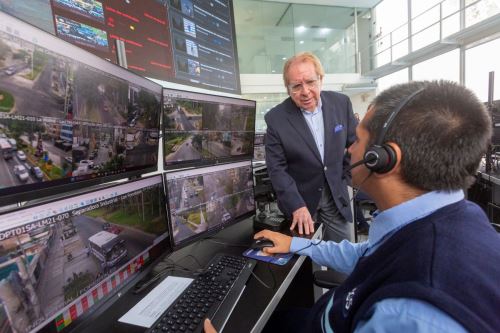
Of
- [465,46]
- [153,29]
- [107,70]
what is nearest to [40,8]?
[153,29]

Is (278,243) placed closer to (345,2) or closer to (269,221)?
(269,221)

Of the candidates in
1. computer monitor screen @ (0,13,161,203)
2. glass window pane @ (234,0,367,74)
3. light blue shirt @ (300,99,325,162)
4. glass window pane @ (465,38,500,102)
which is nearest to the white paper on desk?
computer monitor screen @ (0,13,161,203)

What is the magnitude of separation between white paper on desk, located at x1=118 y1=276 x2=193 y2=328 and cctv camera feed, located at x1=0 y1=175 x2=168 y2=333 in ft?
0.30

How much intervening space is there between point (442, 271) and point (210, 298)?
2.04ft

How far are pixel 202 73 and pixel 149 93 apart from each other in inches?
53.3

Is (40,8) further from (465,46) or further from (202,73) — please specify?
(465,46)

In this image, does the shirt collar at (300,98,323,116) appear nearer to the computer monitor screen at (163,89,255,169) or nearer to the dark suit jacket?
the dark suit jacket

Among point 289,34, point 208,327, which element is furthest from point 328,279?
point 289,34

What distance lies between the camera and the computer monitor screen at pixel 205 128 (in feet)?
3.67

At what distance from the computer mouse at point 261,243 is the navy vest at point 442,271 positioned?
1.97 feet

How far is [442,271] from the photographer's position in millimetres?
449

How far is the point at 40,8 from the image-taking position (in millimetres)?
1250

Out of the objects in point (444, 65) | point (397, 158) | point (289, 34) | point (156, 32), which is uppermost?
point (289, 34)

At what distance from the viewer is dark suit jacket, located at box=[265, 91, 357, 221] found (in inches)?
63.5
